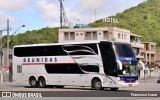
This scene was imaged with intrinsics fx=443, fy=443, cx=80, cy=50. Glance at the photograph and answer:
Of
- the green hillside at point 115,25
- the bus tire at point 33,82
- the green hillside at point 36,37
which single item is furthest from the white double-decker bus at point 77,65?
the green hillside at point 36,37

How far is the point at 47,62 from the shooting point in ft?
131

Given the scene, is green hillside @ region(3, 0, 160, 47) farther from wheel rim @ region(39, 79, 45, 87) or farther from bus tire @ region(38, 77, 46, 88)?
wheel rim @ region(39, 79, 45, 87)

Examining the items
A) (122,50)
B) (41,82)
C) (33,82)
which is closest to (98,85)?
(122,50)

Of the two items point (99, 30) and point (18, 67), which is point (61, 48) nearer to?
point (18, 67)

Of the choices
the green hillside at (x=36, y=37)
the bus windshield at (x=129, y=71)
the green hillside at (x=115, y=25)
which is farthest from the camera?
the green hillside at (x=115, y=25)

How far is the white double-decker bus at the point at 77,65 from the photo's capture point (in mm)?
35656

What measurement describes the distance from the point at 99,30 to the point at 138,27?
85.1 m

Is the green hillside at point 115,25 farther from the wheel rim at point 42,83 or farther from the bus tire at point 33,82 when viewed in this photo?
the wheel rim at point 42,83

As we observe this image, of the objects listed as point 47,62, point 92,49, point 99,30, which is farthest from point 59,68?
point 99,30

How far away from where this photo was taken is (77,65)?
1491 inches

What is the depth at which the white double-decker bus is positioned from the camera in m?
35.7

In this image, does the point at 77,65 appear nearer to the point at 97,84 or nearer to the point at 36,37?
the point at 97,84

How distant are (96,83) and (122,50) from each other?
3.52 metres

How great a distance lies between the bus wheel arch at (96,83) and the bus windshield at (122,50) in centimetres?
285
